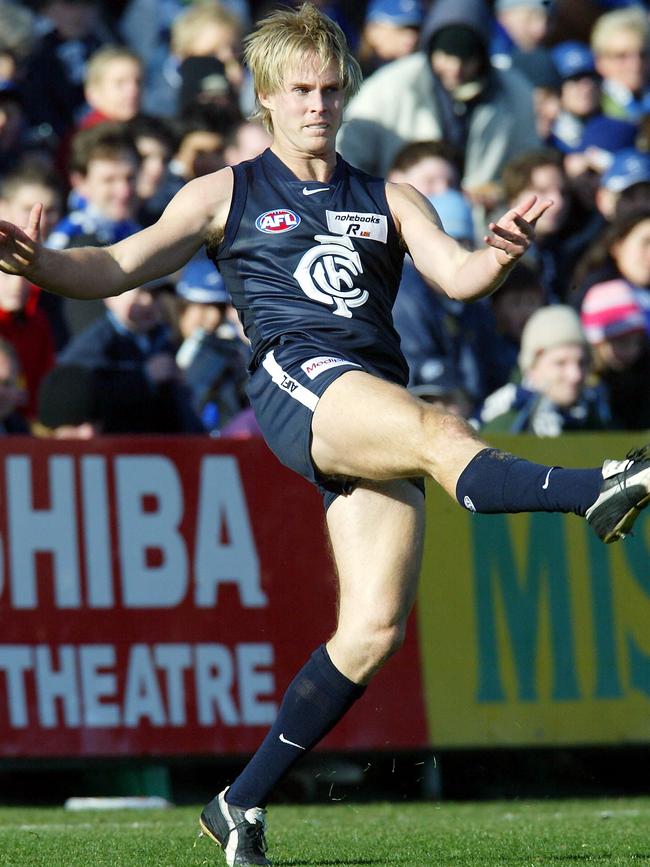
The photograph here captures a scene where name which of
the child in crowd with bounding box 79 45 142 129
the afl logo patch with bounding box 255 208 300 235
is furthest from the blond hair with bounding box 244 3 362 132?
the child in crowd with bounding box 79 45 142 129

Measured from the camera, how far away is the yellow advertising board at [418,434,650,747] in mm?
8414

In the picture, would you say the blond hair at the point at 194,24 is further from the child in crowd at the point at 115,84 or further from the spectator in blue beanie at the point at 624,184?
the spectator in blue beanie at the point at 624,184

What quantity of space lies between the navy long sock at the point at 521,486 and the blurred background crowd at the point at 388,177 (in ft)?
13.2

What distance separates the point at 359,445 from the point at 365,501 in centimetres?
48

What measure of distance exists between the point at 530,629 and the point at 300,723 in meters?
3.05

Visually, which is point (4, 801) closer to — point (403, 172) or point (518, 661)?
point (518, 661)

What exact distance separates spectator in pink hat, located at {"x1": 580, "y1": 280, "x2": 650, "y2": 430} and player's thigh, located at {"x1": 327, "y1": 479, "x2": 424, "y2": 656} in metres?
4.71

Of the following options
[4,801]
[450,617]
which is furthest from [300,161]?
A: [4,801]

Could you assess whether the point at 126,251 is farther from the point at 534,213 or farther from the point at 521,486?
the point at 521,486

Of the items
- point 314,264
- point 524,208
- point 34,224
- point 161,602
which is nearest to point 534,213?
point 524,208

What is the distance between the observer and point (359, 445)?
5160 mm

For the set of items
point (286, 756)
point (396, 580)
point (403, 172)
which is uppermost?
point (403, 172)

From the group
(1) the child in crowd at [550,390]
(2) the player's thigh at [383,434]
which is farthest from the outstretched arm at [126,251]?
(1) the child in crowd at [550,390]

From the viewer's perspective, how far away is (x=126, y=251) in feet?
18.3
